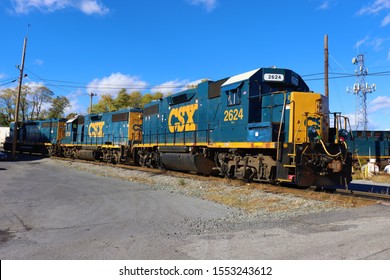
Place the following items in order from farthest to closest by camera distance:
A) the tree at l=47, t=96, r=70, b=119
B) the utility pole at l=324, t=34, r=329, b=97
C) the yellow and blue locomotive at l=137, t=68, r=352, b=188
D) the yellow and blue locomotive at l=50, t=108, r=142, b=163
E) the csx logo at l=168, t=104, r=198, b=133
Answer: the tree at l=47, t=96, r=70, b=119
the yellow and blue locomotive at l=50, t=108, r=142, b=163
the utility pole at l=324, t=34, r=329, b=97
the csx logo at l=168, t=104, r=198, b=133
the yellow and blue locomotive at l=137, t=68, r=352, b=188

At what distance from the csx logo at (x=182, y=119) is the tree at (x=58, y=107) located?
67196mm

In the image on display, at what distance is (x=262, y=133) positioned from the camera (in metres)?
10.8

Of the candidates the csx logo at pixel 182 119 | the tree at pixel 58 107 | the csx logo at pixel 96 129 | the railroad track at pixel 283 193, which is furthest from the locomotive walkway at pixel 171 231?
the tree at pixel 58 107

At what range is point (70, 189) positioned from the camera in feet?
35.6

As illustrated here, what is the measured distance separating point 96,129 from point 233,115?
1708 cm

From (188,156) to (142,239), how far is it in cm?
919

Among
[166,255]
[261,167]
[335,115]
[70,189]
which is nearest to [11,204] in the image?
[70,189]

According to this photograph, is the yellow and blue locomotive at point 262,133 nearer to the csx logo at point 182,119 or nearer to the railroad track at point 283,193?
the csx logo at point 182,119

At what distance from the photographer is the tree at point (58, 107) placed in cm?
7681

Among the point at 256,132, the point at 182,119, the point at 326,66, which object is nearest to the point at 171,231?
the point at 256,132

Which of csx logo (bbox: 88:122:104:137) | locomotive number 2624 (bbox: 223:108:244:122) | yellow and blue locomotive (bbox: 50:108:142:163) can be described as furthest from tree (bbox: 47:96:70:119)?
locomotive number 2624 (bbox: 223:108:244:122)

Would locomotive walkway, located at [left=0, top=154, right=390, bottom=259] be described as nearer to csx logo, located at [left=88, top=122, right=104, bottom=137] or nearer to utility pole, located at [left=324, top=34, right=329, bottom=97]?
utility pole, located at [left=324, top=34, right=329, bottom=97]

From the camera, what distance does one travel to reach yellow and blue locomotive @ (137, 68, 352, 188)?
978 cm

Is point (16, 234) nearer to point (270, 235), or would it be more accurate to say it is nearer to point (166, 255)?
point (166, 255)
